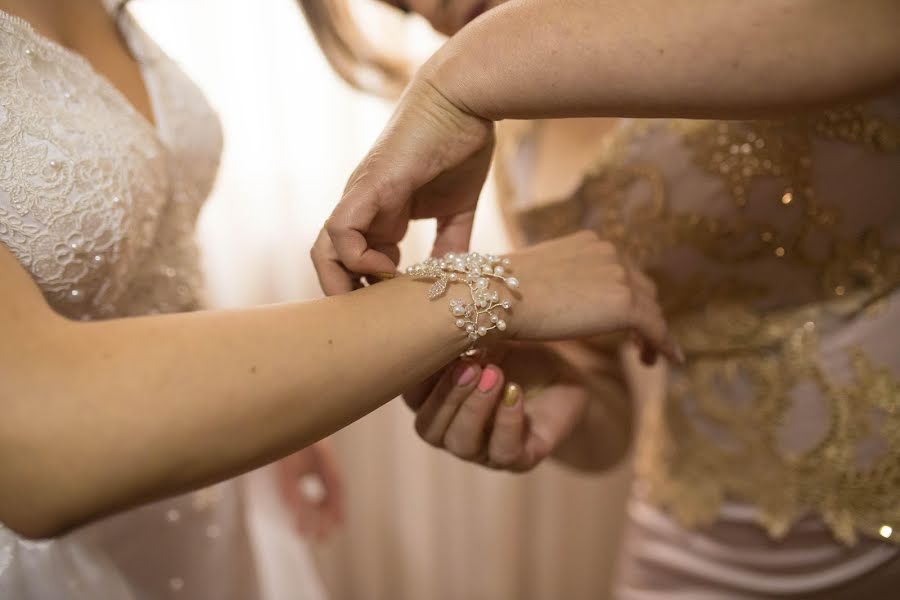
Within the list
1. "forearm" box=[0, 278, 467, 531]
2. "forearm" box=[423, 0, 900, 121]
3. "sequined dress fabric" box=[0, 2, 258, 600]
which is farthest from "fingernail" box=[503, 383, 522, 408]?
"sequined dress fabric" box=[0, 2, 258, 600]

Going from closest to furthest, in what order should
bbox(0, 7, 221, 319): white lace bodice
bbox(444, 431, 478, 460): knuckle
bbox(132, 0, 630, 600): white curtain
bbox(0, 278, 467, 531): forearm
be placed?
bbox(0, 278, 467, 531): forearm → bbox(0, 7, 221, 319): white lace bodice → bbox(444, 431, 478, 460): knuckle → bbox(132, 0, 630, 600): white curtain

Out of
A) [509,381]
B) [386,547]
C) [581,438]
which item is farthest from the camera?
[386,547]

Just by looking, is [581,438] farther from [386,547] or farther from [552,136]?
[386,547]

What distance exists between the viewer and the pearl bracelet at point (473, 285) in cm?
58

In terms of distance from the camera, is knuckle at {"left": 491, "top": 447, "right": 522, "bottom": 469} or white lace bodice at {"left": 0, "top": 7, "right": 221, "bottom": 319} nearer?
white lace bodice at {"left": 0, "top": 7, "right": 221, "bottom": 319}

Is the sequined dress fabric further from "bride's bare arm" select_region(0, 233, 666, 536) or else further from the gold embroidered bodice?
the gold embroidered bodice

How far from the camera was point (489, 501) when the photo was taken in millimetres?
1627

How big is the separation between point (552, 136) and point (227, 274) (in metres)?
0.70

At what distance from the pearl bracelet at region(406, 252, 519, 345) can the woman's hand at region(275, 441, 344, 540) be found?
59 centimetres

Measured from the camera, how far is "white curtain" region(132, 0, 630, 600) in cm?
108

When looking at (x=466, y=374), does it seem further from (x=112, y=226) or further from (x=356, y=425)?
(x=356, y=425)

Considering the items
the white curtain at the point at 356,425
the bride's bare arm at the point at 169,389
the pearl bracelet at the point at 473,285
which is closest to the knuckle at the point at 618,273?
the pearl bracelet at the point at 473,285

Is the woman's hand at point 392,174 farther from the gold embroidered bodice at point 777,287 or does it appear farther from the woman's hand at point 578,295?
the gold embroidered bodice at point 777,287

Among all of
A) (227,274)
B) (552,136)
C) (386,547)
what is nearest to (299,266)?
(227,274)
